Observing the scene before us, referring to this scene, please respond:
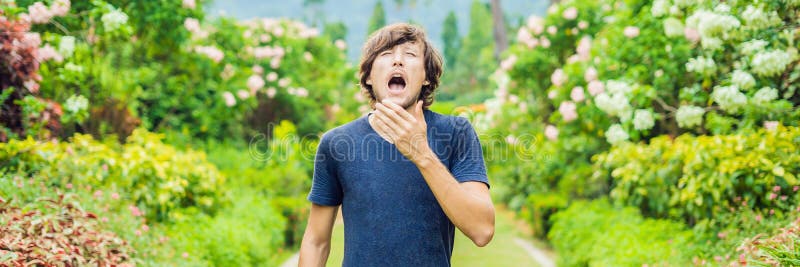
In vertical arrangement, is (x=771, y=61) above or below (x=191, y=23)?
below

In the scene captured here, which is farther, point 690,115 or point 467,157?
point 690,115

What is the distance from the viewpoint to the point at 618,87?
7141 millimetres

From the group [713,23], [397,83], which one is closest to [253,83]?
[713,23]

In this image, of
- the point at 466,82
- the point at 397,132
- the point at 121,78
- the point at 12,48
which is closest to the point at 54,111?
the point at 12,48

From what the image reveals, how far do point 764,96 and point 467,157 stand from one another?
461 centimetres

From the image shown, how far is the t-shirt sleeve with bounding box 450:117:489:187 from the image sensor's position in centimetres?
205

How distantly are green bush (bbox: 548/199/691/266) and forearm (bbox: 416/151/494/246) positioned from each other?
3700 mm

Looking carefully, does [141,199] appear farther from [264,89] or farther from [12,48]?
[264,89]

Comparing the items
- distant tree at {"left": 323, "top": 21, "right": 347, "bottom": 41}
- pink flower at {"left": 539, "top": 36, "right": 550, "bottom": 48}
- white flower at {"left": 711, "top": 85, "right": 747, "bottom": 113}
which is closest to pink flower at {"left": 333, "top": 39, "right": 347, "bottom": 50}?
pink flower at {"left": 539, "top": 36, "right": 550, "bottom": 48}

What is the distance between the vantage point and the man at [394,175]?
2094 mm

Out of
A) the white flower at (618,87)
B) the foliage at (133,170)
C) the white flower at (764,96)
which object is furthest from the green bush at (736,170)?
the foliage at (133,170)

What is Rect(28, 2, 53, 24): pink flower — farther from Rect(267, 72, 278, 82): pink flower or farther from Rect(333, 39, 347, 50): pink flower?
Rect(333, 39, 347, 50): pink flower

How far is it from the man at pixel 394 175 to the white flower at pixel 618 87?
5.32m

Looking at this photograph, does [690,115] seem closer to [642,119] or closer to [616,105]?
[642,119]
